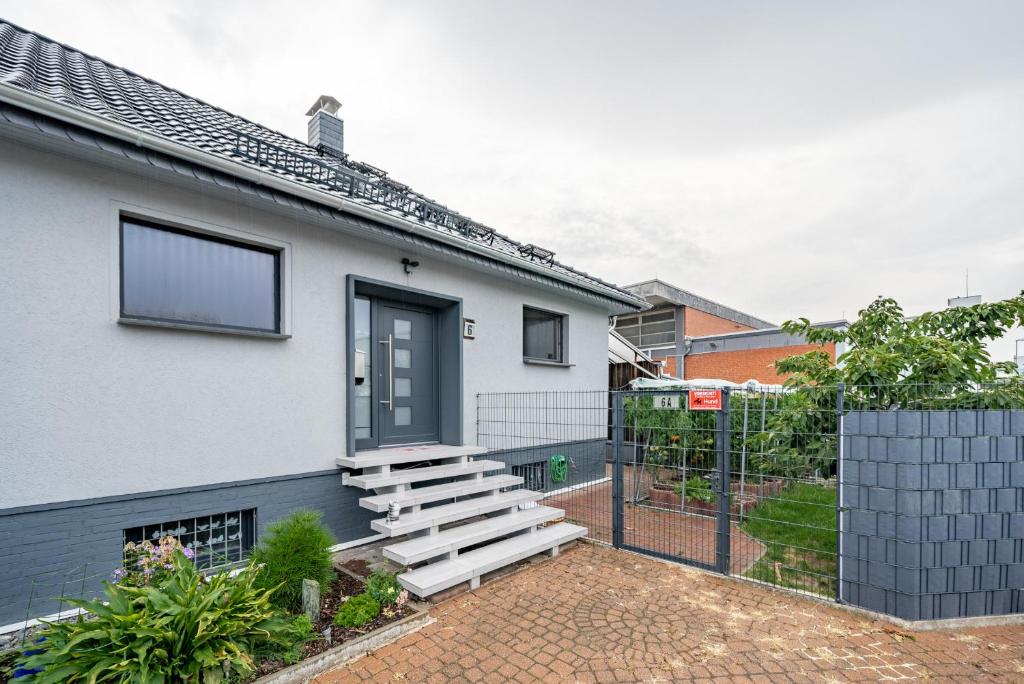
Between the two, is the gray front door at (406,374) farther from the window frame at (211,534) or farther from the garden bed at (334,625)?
the garden bed at (334,625)

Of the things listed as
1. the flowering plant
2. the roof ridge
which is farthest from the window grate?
the roof ridge

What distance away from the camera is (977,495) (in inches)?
135

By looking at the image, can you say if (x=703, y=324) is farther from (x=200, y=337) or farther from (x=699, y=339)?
(x=200, y=337)

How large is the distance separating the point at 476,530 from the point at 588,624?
5.14ft

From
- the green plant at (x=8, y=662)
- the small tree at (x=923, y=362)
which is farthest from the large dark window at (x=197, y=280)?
the small tree at (x=923, y=362)

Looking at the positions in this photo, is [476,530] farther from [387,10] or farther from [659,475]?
[387,10]

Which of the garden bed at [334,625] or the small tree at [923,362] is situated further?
the small tree at [923,362]

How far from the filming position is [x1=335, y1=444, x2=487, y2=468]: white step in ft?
15.8

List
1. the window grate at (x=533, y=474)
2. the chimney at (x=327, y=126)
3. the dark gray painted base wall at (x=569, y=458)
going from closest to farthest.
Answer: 1. the dark gray painted base wall at (x=569, y=458)
2. the window grate at (x=533, y=474)
3. the chimney at (x=327, y=126)

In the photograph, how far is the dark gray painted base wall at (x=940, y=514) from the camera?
333cm

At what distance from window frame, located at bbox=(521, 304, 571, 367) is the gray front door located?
5.99 feet

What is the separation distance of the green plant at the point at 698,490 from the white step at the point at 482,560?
218cm

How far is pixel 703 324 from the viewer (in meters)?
20.8

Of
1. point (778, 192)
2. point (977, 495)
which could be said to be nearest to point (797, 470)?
point (977, 495)
